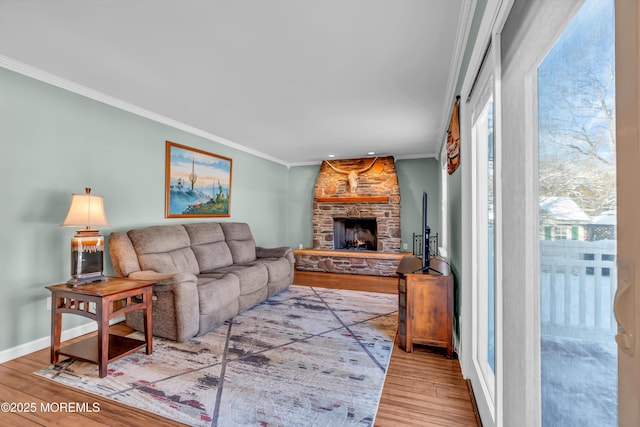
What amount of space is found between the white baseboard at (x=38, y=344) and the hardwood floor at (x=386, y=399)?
2.5 inches

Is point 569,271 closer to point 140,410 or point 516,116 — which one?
point 516,116

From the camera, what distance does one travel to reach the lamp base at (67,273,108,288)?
2344mm

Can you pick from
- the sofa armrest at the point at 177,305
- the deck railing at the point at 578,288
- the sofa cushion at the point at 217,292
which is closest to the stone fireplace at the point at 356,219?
the sofa cushion at the point at 217,292

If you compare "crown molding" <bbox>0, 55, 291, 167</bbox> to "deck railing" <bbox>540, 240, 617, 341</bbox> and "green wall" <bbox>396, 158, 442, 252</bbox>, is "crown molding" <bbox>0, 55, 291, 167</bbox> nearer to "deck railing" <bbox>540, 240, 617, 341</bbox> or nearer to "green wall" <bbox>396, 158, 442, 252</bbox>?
"green wall" <bbox>396, 158, 442, 252</bbox>

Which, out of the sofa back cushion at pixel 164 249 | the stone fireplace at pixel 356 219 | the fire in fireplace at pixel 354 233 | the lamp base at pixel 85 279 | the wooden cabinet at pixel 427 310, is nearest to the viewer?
the lamp base at pixel 85 279

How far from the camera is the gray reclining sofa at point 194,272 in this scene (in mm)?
2707

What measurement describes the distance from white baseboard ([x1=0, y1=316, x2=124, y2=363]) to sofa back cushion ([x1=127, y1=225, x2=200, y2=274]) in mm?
807

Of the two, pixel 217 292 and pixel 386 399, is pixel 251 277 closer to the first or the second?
pixel 217 292

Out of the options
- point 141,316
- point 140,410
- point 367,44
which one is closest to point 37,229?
point 141,316

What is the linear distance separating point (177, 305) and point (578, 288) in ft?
9.27

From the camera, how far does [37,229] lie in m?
2.60

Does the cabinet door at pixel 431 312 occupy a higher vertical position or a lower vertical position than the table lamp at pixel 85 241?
lower

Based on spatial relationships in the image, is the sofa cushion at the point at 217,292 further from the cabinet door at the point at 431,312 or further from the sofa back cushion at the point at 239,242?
the cabinet door at the point at 431,312

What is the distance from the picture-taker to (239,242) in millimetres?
4574
